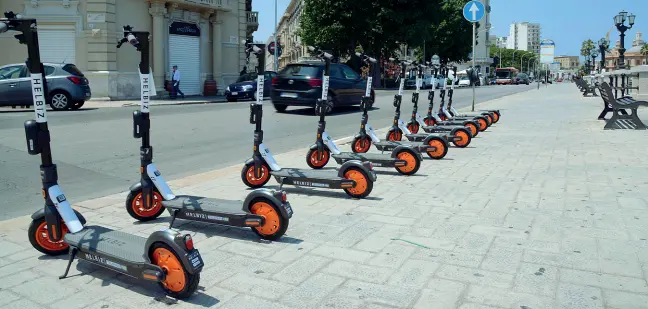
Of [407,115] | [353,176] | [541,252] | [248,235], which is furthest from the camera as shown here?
[407,115]

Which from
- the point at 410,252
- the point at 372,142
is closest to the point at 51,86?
the point at 372,142

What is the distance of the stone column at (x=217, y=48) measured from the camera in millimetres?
31719

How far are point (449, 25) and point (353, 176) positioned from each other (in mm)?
58689

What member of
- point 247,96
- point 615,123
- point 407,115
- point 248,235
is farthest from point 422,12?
point 248,235

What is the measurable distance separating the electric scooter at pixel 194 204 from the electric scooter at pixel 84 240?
845mm

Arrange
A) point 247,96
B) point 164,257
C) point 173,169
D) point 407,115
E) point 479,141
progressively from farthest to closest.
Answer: point 247,96, point 407,115, point 479,141, point 173,169, point 164,257

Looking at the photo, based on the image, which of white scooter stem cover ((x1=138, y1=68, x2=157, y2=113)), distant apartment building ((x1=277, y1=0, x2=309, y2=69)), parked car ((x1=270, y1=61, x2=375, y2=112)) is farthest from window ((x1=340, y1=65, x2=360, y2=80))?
distant apartment building ((x1=277, y1=0, x2=309, y2=69))

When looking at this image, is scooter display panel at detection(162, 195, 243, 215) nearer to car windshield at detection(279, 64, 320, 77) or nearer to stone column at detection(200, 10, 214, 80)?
car windshield at detection(279, 64, 320, 77)

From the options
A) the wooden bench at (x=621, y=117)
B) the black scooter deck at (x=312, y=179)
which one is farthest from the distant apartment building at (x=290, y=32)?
the black scooter deck at (x=312, y=179)

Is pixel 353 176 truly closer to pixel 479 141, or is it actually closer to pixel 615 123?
pixel 479 141

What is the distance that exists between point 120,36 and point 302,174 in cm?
2291

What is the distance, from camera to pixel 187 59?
30.6m

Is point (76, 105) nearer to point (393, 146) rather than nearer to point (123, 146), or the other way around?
point (123, 146)

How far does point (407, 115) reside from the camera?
18156mm
